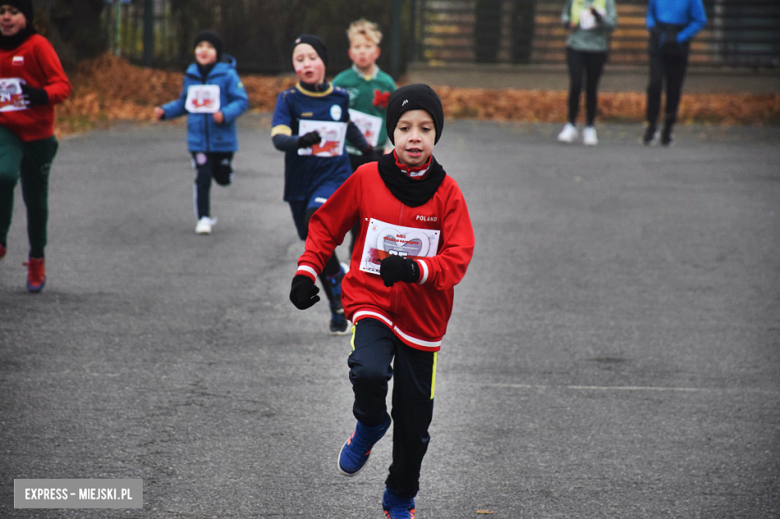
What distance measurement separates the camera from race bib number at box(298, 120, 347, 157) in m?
5.99

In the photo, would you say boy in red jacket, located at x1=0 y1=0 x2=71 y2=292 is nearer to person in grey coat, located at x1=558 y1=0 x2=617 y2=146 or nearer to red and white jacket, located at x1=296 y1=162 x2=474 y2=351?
red and white jacket, located at x1=296 y1=162 x2=474 y2=351

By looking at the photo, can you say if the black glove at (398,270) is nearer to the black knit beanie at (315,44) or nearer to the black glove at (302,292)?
the black glove at (302,292)

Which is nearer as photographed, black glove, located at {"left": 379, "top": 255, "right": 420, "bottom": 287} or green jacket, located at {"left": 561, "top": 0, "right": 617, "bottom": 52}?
black glove, located at {"left": 379, "top": 255, "right": 420, "bottom": 287}

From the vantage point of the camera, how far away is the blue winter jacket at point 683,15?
41.7ft

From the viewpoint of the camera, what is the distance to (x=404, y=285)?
3492 millimetres

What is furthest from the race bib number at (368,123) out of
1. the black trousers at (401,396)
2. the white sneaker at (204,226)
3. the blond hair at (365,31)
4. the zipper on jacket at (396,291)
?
the black trousers at (401,396)

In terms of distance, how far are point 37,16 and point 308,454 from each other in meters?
13.0

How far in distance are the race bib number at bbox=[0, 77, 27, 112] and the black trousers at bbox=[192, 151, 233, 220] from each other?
93.8 inches

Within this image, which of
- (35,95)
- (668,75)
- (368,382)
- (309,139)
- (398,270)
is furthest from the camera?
(668,75)

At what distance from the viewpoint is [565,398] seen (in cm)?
504

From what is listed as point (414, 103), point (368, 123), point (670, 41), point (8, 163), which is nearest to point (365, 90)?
point (368, 123)

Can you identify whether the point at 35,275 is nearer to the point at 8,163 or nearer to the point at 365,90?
the point at 8,163

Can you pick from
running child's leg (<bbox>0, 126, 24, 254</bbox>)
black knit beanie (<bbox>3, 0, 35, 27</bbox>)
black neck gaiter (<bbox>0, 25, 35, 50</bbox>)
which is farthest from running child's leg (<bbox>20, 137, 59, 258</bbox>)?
black knit beanie (<bbox>3, 0, 35, 27</bbox>)

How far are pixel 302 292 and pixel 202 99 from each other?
18.6 feet
